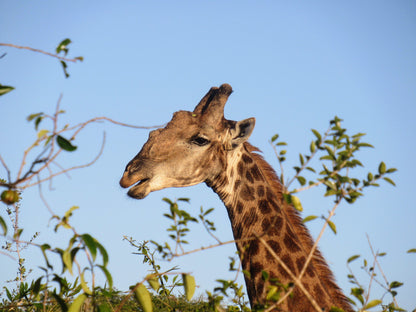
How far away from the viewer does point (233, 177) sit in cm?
633

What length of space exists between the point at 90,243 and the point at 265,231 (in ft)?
10.6

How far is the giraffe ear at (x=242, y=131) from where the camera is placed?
6395 millimetres

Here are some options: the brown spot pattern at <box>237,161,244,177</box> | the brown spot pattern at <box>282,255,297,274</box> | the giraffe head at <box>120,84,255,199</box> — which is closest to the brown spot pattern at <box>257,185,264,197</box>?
the brown spot pattern at <box>237,161,244,177</box>

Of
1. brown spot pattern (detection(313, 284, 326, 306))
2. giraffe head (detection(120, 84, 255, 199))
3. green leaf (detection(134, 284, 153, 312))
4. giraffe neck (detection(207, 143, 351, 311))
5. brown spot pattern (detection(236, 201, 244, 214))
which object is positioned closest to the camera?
green leaf (detection(134, 284, 153, 312))

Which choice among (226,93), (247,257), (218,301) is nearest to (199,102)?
(226,93)

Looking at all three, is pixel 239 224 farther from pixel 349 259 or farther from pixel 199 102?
pixel 349 259

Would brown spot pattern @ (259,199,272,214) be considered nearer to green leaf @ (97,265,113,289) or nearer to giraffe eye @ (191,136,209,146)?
giraffe eye @ (191,136,209,146)

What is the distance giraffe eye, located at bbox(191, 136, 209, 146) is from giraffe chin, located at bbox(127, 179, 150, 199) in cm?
91

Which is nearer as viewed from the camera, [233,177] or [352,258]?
[352,258]

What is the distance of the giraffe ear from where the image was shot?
6.39 meters

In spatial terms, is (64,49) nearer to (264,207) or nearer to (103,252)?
(103,252)

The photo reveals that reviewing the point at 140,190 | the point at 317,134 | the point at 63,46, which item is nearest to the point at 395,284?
the point at 317,134

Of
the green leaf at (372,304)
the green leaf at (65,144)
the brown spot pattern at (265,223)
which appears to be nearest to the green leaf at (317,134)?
the green leaf at (372,304)

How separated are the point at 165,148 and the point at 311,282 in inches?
106
